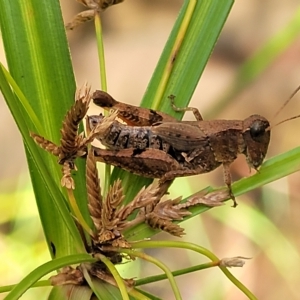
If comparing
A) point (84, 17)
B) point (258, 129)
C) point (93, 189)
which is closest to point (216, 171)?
point (258, 129)

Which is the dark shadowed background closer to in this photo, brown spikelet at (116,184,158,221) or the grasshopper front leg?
the grasshopper front leg

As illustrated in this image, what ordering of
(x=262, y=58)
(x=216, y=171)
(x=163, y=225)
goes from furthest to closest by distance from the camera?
(x=262, y=58), (x=216, y=171), (x=163, y=225)

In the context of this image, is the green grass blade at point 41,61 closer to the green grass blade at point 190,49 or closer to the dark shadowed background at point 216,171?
the green grass blade at point 190,49

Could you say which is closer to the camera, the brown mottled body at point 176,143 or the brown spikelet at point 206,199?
the brown spikelet at point 206,199

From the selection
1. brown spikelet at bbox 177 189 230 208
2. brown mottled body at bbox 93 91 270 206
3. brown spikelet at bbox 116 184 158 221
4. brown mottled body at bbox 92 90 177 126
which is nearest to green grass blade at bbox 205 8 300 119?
brown mottled body at bbox 93 91 270 206

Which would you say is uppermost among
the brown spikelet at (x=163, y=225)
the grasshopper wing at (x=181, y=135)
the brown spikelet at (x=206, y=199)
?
the grasshopper wing at (x=181, y=135)

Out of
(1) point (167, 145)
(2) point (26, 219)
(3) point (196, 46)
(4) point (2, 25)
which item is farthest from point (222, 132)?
(2) point (26, 219)

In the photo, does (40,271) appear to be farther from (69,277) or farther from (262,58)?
(262,58)

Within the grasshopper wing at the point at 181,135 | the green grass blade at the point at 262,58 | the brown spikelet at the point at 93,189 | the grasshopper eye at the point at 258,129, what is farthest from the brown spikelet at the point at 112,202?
the green grass blade at the point at 262,58
